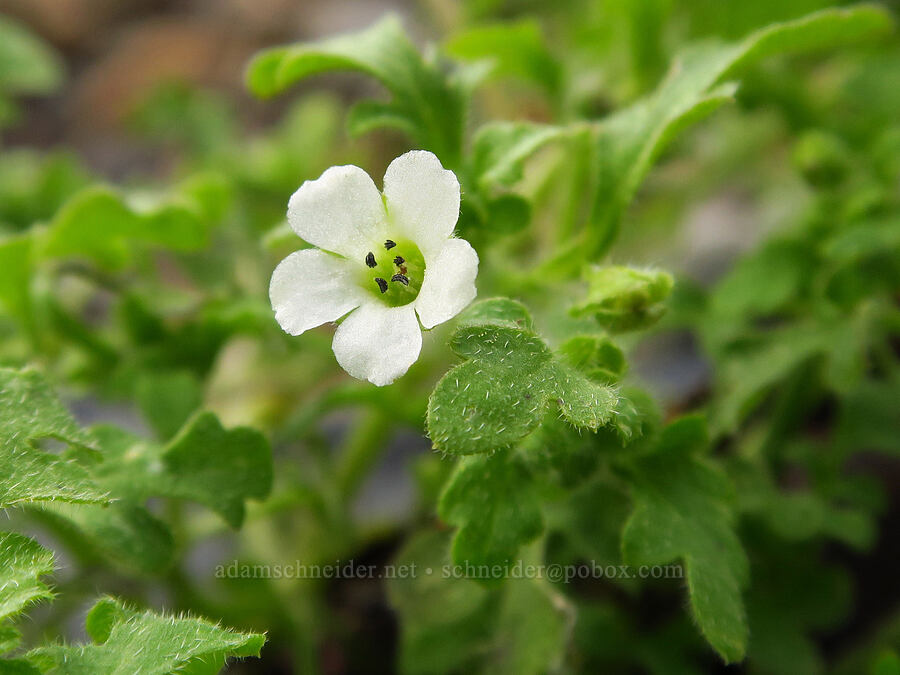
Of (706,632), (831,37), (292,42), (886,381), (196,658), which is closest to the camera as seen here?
(196,658)

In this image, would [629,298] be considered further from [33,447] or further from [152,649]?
[33,447]

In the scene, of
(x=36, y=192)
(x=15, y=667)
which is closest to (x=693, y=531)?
(x=15, y=667)

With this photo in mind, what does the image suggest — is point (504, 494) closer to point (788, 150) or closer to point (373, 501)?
point (373, 501)

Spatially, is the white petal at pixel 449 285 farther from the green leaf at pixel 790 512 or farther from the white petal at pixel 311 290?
the green leaf at pixel 790 512

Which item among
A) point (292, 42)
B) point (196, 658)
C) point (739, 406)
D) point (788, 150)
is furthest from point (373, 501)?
point (292, 42)

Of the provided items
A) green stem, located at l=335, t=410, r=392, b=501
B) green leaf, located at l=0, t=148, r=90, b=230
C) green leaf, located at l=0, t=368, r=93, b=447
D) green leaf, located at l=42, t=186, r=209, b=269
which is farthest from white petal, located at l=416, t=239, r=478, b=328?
green leaf, located at l=0, t=148, r=90, b=230

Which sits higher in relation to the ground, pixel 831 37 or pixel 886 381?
pixel 831 37

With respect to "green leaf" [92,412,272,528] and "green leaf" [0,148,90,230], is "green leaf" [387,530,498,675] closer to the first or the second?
"green leaf" [92,412,272,528]

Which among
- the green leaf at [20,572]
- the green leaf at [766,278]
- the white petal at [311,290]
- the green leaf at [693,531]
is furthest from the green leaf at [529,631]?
the green leaf at [20,572]

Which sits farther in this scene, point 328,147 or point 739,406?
point 328,147
